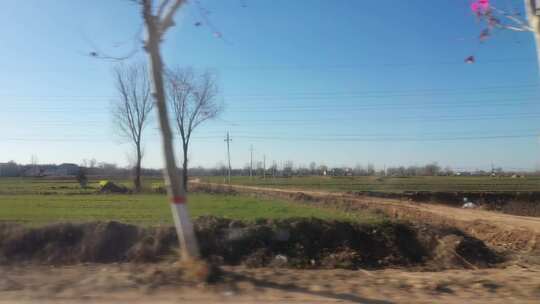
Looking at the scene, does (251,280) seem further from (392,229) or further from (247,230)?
(392,229)

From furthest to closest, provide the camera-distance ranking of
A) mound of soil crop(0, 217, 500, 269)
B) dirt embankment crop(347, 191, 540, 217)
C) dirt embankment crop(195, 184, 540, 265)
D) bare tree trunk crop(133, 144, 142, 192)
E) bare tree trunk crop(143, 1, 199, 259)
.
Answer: bare tree trunk crop(133, 144, 142, 192) → dirt embankment crop(347, 191, 540, 217) → dirt embankment crop(195, 184, 540, 265) → mound of soil crop(0, 217, 500, 269) → bare tree trunk crop(143, 1, 199, 259)

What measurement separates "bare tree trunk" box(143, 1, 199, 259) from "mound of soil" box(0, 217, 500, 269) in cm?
421

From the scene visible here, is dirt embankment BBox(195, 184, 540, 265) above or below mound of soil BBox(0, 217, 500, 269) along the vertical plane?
below

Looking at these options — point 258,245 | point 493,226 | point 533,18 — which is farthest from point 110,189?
point 533,18

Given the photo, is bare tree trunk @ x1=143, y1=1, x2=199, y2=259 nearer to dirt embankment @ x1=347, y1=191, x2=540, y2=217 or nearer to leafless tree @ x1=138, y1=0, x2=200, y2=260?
leafless tree @ x1=138, y1=0, x2=200, y2=260

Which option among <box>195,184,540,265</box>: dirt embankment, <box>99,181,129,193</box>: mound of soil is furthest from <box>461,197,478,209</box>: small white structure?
<box>99,181,129,193</box>: mound of soil

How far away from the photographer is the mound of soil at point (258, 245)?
12469 millimetres

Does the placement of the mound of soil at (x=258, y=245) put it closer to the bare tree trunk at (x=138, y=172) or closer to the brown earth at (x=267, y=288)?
the brown earth at (x=267, y=288)

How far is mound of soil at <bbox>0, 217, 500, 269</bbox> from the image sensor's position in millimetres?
12469

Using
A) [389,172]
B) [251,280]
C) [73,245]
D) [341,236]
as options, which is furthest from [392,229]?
[389,172]

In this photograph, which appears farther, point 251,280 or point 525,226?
point 525,226

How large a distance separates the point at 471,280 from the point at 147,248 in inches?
319

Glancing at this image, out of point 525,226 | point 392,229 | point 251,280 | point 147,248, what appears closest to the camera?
point 251,280

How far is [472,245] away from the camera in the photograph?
13930mm
